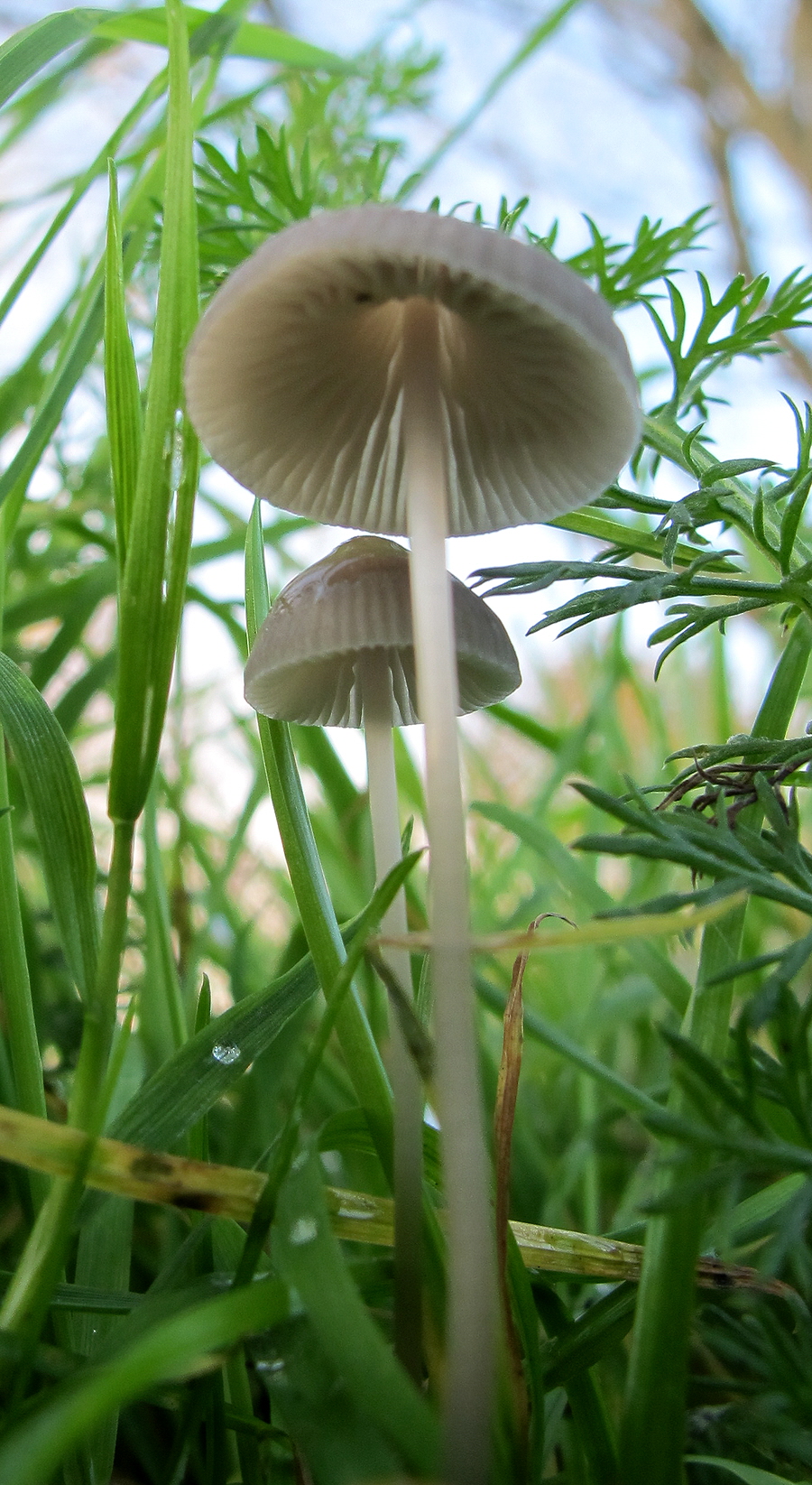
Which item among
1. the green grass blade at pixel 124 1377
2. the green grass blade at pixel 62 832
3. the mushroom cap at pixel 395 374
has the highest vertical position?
the mushroom cap at pixel 395 374

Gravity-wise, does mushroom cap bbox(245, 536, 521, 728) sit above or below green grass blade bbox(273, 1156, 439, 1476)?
above

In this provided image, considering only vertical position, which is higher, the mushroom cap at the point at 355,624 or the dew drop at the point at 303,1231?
the mushroom cap at the point at 355,624

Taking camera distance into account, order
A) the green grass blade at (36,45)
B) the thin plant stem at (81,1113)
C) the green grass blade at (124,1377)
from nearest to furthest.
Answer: the green grass blade at (124,1377) < the thin plant stem at (81,1113) < the green grass blade at (36,45)

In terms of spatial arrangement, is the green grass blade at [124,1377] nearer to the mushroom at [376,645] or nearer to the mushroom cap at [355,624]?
the mushroom at [376,645]

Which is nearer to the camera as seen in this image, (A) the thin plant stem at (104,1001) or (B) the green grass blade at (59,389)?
(A) the thin plant stem at (104,1001)

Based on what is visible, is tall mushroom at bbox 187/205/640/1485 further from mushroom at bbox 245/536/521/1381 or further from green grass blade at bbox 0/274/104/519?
green grass blade at bbox 0/274/104/519

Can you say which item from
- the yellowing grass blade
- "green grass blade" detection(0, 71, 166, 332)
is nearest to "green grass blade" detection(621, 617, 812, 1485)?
the yellowing grass blade

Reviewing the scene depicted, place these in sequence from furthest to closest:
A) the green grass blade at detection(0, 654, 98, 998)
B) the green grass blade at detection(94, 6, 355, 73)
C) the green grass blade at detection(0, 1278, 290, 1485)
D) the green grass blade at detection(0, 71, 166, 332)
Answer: the green grass blade at detection(94, 6, 355, 73), the green grass blade at detection(0, 71, 166, 332), the green grass blade at detection(0, 654, 98, 998), the green grass blade at detection(0, 1278, 290, 1485)

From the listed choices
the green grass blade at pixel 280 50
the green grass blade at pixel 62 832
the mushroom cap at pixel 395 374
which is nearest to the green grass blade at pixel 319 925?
the green grass blade at pixel 62 832

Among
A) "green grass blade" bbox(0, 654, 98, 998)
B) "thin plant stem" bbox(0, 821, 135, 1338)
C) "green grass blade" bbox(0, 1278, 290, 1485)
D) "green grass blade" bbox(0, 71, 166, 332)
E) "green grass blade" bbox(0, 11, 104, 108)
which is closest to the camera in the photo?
"green grass blade" bbox(0, 1278, 290, 1485)
